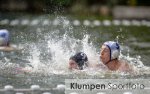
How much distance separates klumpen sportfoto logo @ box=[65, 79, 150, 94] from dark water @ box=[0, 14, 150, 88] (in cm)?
27

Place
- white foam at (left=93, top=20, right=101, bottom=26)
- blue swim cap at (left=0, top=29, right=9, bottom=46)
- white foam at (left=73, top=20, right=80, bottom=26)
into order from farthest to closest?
1. white foam at (left=93, top=20, right=101, bottom=26)
2. white foam at (left=73, top=20, right=80, bottom=26)
3. blue swim cap at (left=0, top=29, right=9, bottom=46)

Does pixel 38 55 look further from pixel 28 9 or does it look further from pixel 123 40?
pixel 28 9

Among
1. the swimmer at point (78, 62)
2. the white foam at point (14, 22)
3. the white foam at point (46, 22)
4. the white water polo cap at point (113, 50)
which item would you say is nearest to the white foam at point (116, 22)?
the white foam at point (46, 22)

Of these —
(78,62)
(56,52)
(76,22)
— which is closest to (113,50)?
(78,62)

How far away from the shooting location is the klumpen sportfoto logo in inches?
269

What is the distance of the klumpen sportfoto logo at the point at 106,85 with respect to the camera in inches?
269

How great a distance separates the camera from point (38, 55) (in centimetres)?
964

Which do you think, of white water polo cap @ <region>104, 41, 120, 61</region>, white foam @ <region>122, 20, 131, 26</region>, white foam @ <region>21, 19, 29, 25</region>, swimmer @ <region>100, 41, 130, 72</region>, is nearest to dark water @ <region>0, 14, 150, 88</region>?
white foam @ <region>21, 19, 29, 25</region>

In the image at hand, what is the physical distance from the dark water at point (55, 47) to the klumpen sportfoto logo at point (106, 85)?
27cm

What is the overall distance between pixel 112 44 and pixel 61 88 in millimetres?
1769

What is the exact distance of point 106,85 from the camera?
7023mm

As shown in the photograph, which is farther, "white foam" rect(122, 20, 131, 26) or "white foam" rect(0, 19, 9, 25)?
"white foam" rect(122, 20, 131, 26)

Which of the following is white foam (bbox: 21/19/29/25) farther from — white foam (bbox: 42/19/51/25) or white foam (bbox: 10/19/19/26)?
white foam (bbox: 42/19/51/25)

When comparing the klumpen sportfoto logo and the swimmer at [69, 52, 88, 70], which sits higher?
the swimmer at [69, 52, 88, 70]
